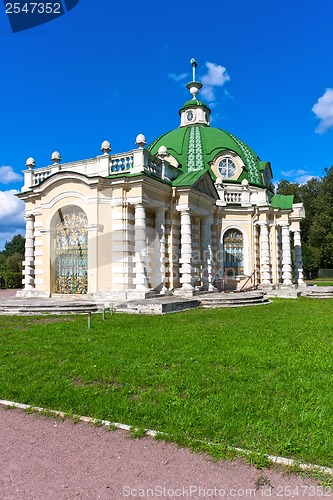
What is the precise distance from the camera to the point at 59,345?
27.8ft

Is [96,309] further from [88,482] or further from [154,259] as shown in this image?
[88,482]

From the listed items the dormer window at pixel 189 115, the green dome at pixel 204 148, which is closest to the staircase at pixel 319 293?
the green dome at pixel 204 148

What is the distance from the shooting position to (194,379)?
19.5ft

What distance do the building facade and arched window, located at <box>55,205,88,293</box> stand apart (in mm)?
49

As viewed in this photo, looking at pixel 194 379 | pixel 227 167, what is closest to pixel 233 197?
pixel 227 167

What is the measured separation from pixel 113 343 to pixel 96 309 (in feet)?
21.7

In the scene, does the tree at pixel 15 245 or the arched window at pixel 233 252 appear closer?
the arched window at pixel 233 252

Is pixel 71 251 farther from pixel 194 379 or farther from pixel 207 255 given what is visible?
pixel 194 379

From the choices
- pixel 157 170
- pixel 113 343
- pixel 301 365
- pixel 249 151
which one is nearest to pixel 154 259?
pixel 157 170

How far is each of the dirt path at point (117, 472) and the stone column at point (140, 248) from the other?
12695mm

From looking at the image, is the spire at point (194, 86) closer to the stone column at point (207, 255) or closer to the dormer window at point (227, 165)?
the dormer window at point (227, 165)

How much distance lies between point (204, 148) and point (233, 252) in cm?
776

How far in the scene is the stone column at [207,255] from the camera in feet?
71.7

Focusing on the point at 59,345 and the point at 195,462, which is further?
the point at 59,345
